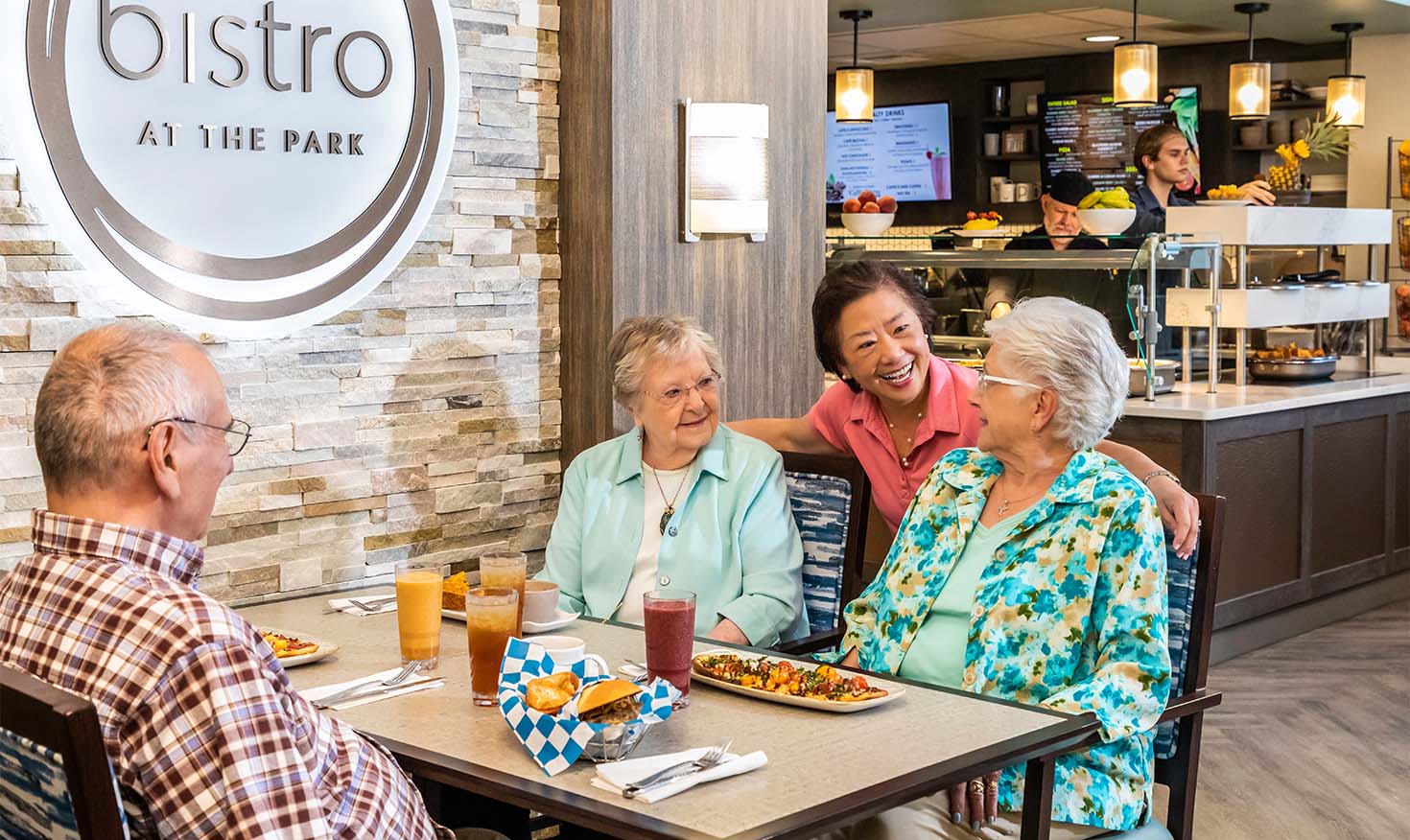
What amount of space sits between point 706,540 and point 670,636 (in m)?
0.88

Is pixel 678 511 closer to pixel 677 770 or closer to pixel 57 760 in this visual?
pixel 677 770

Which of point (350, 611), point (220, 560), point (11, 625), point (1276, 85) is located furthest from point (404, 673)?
point (1276, 85)

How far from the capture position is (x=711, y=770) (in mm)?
1863

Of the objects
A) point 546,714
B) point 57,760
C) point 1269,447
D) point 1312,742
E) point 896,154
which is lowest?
point 1312,742

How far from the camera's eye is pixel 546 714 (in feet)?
6.38

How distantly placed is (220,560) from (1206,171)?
8158mm

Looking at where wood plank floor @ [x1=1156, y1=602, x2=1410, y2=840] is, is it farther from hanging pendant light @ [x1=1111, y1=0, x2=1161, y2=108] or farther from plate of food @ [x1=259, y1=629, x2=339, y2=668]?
hanging pendant light @ [x1=1111, y1=0, x2=1161, y2=108]

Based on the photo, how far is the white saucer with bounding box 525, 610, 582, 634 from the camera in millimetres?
2623

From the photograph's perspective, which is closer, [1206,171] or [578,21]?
[578,21]

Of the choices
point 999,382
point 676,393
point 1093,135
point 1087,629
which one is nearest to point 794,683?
point 1087,629

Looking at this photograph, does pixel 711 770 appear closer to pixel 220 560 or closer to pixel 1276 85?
pixel 220 560

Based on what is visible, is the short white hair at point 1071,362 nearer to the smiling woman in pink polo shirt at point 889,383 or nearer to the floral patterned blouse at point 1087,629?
the floral patterned blouse at point 1087,629

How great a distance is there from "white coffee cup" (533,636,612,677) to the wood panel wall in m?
1.38

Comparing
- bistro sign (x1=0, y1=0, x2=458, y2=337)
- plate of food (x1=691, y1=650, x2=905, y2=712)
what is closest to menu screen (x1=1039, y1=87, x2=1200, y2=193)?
bistro sign (x1=0, y1=0, x2=458, y2=337)
